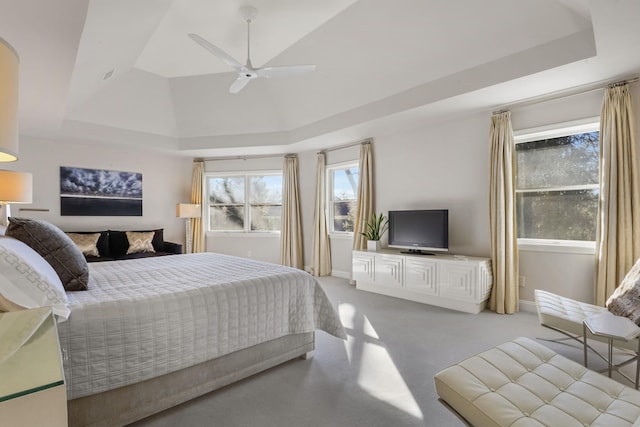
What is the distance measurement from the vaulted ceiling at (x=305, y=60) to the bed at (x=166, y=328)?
186cm

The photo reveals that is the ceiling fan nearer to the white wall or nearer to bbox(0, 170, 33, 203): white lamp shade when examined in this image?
bbox(0, 170, 33, 203): white lamp shade

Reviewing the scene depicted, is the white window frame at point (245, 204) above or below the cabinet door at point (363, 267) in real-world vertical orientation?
above

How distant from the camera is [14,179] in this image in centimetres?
276

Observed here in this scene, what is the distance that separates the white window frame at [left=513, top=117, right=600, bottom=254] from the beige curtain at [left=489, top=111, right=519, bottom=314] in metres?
0.20

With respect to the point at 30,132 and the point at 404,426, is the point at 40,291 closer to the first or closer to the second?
the point at 404,426

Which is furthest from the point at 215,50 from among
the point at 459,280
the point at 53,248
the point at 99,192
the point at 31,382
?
the point at 99,192

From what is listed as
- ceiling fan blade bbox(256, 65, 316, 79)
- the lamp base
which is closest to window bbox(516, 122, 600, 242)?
ceiling fan blade bbox(256, 65, 316, 79)

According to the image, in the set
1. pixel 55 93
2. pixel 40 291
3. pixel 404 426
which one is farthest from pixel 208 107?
pixel 404 426

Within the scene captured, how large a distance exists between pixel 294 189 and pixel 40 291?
5.13 m

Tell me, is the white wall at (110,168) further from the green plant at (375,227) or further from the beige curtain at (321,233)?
the green plant at (375,227)

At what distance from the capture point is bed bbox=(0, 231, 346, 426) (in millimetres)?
1582

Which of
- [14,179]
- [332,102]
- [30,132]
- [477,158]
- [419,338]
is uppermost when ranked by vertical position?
[332,102]

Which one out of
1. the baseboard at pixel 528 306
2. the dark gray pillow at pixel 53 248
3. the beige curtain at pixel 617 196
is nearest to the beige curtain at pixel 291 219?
the baseboard at pixel 528 306

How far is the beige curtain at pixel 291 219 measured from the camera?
21.1 feet
